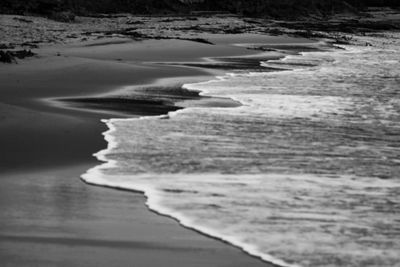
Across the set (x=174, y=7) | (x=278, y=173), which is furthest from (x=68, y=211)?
(x=174, y=7)

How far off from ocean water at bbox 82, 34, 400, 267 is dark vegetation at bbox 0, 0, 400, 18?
73.3 feet

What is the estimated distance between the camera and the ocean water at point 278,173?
4.97 meters

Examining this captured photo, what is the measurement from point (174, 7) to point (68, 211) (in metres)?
43.8

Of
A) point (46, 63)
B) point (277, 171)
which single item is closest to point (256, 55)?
point (46, 63)

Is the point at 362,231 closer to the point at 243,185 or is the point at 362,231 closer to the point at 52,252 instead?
the point at 243,185

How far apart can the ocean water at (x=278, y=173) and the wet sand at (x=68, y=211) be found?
187 millimetres

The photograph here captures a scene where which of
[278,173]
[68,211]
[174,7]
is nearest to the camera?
[68,211]

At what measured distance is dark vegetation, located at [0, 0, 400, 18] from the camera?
109ft

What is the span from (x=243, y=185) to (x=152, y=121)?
11.3ft

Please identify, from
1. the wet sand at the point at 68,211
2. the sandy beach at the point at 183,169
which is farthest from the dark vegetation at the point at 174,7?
the wet sand at the point at 68,211

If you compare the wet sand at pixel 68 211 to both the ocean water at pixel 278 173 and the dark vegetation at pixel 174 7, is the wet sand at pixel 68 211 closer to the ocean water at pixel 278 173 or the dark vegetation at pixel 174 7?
the ocean water at pixel 278 173

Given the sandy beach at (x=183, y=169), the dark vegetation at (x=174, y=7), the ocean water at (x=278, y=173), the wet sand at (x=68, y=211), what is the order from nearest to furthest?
1. the wet sand at (x=68, y=211)
2. the sandy beach at (x=183, y=169)
3. the ocean water at (x=278, y=173)
4. the dark vegetation at (x=174, y=7)

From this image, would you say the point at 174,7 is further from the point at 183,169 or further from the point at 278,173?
the point at 278,173

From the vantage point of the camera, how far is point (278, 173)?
6.81 m
